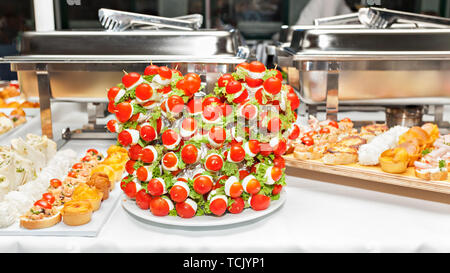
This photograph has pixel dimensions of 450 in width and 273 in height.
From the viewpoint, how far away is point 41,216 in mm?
1110

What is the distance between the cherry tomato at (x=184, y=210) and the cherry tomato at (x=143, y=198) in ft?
0.29

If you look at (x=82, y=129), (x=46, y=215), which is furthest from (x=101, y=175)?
(x=82, y=129)

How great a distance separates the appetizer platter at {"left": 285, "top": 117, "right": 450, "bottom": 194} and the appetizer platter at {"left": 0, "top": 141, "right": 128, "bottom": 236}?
58 centimetres

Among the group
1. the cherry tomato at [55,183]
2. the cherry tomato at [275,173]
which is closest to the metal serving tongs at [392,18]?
the cherry tomato at [275,173]

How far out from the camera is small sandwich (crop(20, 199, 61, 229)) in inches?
42.9

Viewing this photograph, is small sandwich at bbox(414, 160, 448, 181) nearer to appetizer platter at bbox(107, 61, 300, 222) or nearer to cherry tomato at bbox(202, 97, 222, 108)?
appetizer platter at bbox(107, 61, 300, 222)

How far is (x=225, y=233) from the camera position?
1103 millimetres

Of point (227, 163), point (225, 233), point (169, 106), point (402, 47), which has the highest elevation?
point (402, 47)

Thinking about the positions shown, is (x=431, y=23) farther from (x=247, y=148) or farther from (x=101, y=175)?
(x=101, y=175)

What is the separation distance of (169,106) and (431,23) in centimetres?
133

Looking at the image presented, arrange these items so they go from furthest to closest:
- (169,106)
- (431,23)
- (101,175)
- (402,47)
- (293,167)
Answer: (431,23) → (402,47) → (293,167) → (101,175) → (169,106)

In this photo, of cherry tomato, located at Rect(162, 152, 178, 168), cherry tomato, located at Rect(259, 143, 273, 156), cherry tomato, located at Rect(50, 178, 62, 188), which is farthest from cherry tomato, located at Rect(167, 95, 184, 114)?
cherry tomato, located at Rect(50, 178, 62, 188)

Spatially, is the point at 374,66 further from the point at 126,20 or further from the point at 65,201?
the point at 65,201

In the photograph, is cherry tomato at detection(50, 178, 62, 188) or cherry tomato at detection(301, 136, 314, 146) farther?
cherry tomato at detection(301, 136, 314, 146)
